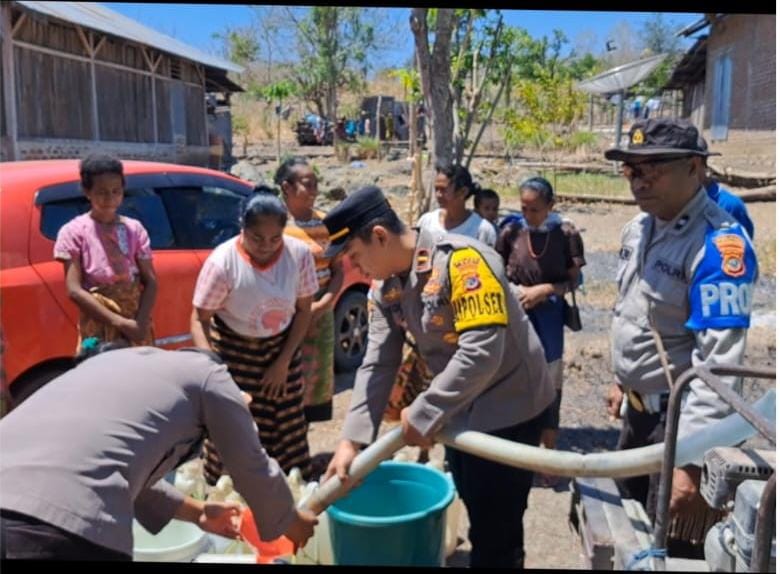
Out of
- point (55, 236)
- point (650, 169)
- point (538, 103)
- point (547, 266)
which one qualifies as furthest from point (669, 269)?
point (538, 103)

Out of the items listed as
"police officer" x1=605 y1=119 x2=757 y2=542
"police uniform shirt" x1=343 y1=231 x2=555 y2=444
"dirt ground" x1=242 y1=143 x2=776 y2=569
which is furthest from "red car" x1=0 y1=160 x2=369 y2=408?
"police officer" x1=605 y1=119 x2=757 y2=542

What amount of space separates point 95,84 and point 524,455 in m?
13.5

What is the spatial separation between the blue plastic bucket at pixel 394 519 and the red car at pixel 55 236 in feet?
5.97

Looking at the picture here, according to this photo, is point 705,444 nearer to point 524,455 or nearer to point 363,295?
point 524,455

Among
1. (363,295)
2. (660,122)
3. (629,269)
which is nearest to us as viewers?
(660,122)

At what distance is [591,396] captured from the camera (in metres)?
5.25

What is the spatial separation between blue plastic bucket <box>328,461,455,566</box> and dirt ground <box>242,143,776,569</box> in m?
0.73

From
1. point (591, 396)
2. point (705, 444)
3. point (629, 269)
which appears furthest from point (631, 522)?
point (591, 396)

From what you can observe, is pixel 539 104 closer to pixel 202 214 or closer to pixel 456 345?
pixel 202 214

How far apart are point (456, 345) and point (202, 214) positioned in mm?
2654

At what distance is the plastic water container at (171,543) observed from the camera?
2473 millimetres

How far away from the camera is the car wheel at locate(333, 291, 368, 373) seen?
5398 millimetres

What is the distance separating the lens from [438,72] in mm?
6602

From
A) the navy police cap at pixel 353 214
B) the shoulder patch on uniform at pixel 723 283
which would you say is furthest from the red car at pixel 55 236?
the shoulder patch on uniform at pixel 723 283
